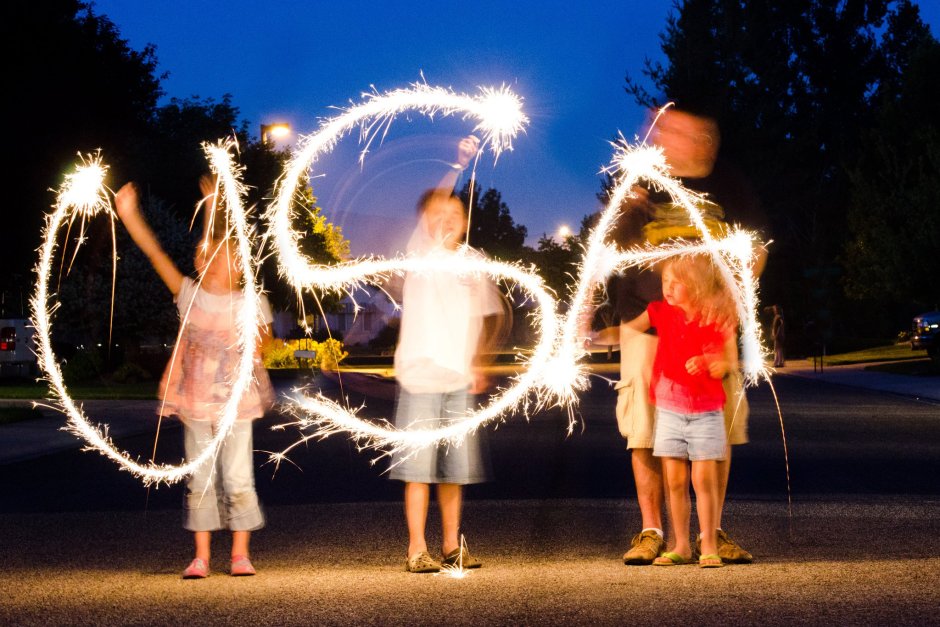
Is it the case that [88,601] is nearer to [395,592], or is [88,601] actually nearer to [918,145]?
[395,592]

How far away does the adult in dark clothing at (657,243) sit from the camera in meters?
6.56

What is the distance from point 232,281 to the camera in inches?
259

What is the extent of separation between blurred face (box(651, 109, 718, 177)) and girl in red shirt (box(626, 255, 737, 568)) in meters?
0.47

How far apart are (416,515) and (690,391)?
5.00ft

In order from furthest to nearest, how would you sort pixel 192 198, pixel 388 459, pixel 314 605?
pixel 192 198 < pixel 388 459 < pixel 314 605

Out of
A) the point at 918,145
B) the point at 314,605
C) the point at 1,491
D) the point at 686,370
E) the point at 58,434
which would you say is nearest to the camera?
the point at 314,605

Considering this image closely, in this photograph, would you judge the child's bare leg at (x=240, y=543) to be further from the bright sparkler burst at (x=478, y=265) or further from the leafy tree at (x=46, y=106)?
Result: the leafy tree at (x=46, y=106)

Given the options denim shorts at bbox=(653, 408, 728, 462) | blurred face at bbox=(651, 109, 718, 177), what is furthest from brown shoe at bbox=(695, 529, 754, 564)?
blurred face at bbox=(651, 109, 718, 177)

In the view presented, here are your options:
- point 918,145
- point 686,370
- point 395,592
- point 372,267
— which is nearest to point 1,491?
point 372,267

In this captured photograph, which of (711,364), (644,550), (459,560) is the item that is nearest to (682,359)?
(711,364)

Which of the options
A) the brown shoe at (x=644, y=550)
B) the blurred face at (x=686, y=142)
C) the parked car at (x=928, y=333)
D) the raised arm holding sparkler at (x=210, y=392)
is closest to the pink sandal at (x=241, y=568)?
the raised arm holding sparkler at (x=210, y=392)

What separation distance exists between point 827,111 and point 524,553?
67.5 m

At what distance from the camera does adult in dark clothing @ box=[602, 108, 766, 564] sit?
6562 mm

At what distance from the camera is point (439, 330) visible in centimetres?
650
